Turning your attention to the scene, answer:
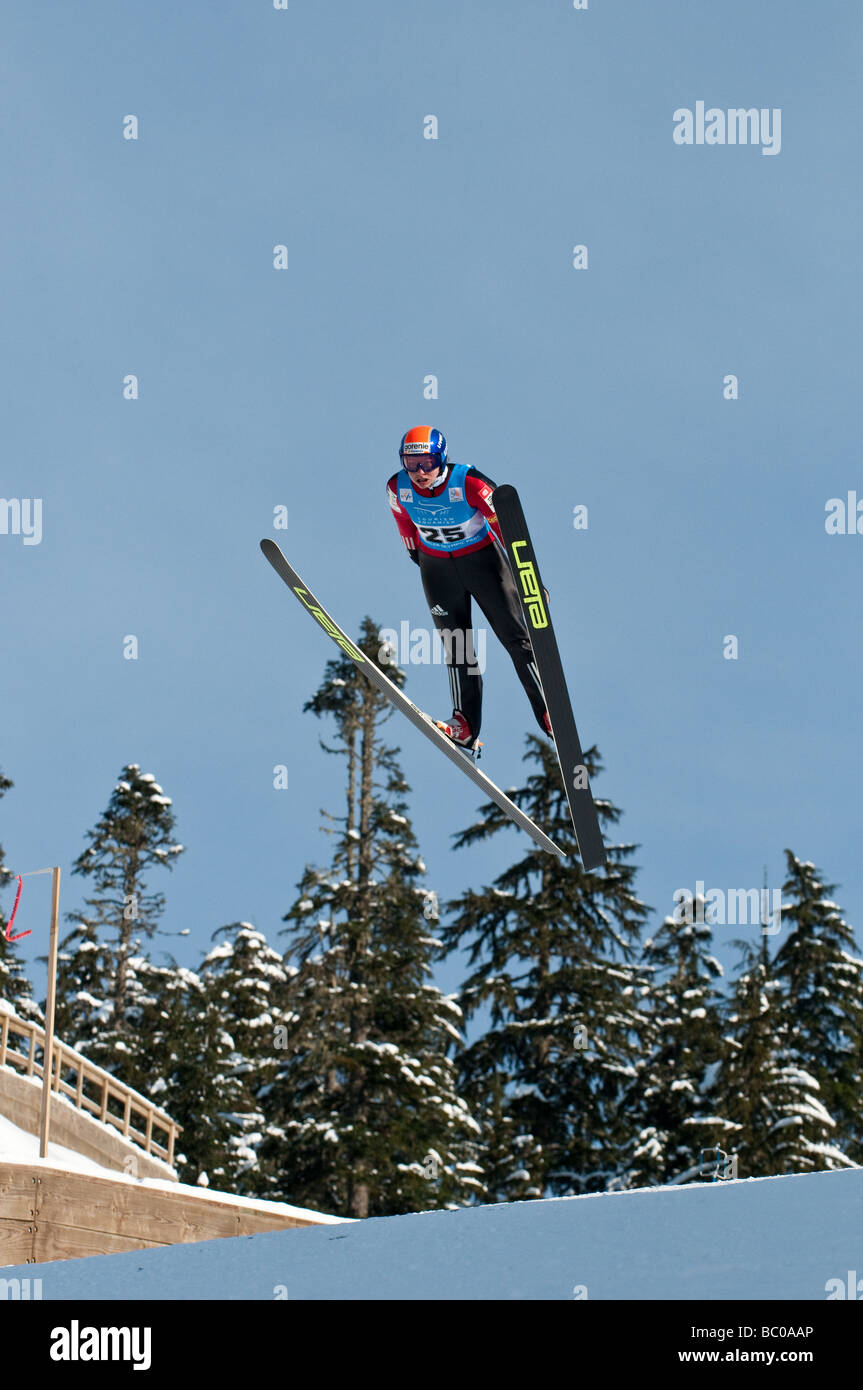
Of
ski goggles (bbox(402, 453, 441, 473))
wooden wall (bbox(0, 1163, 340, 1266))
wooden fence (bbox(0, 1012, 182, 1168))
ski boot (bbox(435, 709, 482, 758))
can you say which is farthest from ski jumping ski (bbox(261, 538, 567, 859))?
wooden fence (bbox(0, 1012, 182, 1168))

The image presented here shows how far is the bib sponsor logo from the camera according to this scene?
757 cm

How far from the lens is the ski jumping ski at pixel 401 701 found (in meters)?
8.38

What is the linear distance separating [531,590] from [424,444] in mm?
1012

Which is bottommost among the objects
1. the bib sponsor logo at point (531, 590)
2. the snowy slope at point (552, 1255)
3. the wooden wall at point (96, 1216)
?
the wooden wall at point (96, 1216)

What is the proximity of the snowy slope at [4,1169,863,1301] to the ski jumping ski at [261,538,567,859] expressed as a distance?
3.07m

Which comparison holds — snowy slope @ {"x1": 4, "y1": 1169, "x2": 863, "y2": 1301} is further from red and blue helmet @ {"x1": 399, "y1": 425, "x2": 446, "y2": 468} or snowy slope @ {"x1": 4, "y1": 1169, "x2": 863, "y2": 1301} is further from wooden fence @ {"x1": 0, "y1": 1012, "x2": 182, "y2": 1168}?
wooden fence @ {"x1": 0, "y1": 1012, "x2": 182, "y2": 1168}

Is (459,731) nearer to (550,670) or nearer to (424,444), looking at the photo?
(550,670)

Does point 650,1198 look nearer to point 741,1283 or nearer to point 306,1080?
point 741,1283

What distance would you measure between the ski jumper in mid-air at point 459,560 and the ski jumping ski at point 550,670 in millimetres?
126

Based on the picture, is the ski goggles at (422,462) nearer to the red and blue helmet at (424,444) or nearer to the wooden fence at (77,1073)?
the red and blue helmet at (424,444)

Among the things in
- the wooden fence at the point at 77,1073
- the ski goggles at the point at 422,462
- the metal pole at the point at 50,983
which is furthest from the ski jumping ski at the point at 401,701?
the wooden fence at the point at 77,1073

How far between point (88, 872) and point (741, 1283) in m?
26.9

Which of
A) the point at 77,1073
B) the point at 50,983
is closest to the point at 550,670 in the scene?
the point at 50,983
